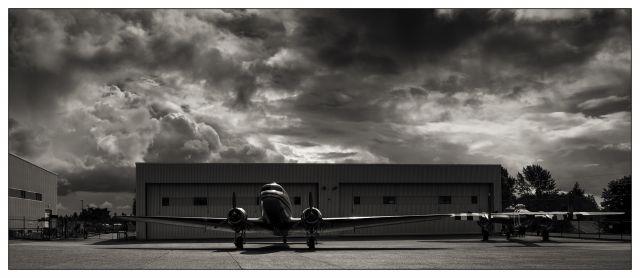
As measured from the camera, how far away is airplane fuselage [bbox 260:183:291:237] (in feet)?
115

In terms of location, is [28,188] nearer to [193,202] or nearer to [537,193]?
[193,202]

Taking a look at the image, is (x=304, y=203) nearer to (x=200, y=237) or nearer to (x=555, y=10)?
(x=200, y=237)

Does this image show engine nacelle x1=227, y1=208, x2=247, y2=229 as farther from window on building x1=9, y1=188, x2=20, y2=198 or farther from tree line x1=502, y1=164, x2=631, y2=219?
tree line x1=502, y1=164, x2=631, y2=219

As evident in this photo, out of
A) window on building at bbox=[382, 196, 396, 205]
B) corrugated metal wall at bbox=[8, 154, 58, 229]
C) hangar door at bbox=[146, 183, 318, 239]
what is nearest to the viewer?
hangar door at bbox=[146, 183, 318, 239]

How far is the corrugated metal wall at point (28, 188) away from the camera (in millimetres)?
65188

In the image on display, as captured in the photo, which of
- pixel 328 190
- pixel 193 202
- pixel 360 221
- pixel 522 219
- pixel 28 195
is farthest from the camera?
pixel 28 195

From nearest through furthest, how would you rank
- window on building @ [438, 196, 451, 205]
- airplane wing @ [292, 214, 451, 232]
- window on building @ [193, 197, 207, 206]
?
airplane wing @ [292, 214, 451, 232] → window on building @ [193, 197, 207, 206] → window on building @ [438, 196, 451, 205]

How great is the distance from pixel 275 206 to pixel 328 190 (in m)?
25.2

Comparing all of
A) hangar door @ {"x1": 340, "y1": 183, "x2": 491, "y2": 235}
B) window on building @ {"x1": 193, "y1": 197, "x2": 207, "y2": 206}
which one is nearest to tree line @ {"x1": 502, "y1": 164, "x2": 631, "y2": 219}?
hangar door @ {"x1": 340, "y1": 183, "x2": 491, "y2": 235}

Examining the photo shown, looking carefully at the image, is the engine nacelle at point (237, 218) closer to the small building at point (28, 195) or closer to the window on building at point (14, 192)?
the small building at point (28, 195)

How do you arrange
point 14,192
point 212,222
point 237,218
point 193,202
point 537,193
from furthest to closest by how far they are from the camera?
1. point 537,193
2. point 14,192
3. point 193,202
4. point 212,222
5. point 237,218

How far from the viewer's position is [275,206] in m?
35.3

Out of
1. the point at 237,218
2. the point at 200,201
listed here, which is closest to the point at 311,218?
the point at 237,218
